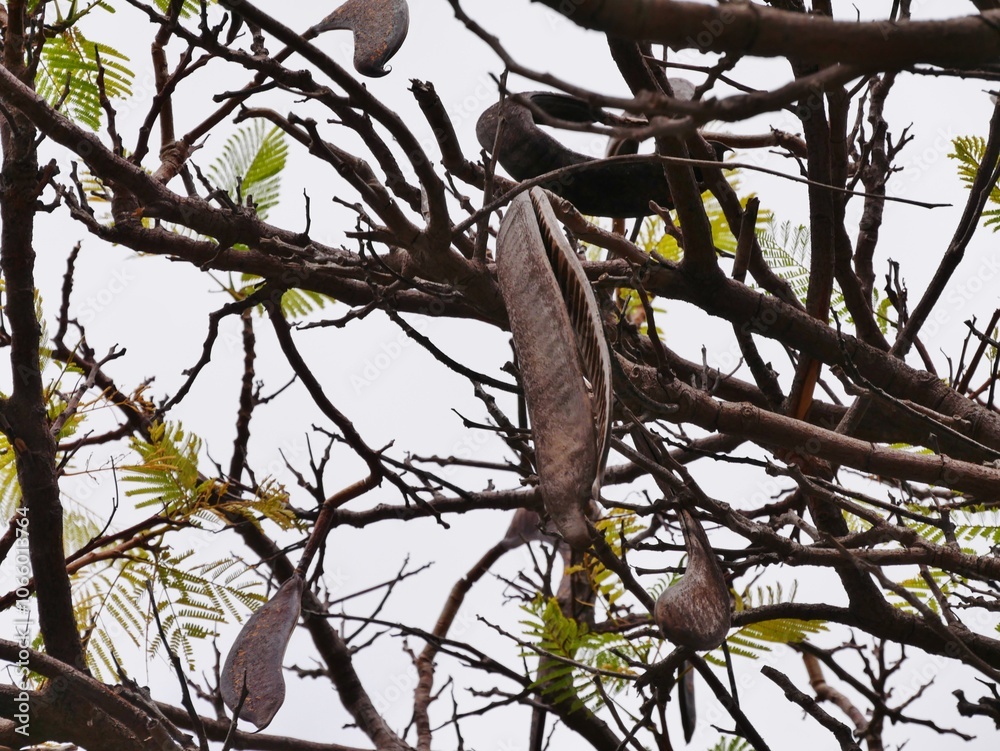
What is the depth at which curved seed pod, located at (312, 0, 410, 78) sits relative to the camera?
1.66m

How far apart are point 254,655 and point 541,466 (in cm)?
120

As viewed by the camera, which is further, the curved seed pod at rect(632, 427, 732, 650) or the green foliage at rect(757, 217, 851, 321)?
the green foliage at rect(757, 217, 851, 321)

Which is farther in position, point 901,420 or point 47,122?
point 901,420

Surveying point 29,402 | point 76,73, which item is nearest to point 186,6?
point 76,73

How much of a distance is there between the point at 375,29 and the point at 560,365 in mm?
969

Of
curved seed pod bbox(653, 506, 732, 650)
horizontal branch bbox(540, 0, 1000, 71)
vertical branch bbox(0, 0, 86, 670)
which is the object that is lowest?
curved seed pod bbox(653, 506, 732, 650)

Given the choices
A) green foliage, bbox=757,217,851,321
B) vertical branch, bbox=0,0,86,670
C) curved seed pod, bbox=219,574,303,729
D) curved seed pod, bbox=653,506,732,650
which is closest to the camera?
curved seed pod, bbox=653,506,732,650

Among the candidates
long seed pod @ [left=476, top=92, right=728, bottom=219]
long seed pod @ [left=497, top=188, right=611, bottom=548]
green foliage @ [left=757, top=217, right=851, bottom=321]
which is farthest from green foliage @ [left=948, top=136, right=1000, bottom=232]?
long seed pod @ [left=497, top=188, right=611, bottom=548]

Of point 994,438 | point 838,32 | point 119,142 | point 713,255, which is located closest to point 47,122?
point 119,142

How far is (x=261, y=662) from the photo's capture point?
194 cm

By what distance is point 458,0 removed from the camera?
1.11 metres

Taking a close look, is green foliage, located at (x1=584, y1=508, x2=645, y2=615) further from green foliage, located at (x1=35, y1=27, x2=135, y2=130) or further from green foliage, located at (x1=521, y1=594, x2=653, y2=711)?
green foliage, located at (x1=35, y1=27, x2=135, y2=130)

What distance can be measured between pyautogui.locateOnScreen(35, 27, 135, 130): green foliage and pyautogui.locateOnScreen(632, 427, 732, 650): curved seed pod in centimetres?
224

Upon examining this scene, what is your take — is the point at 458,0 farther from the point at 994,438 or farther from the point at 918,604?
the point at 994,438
